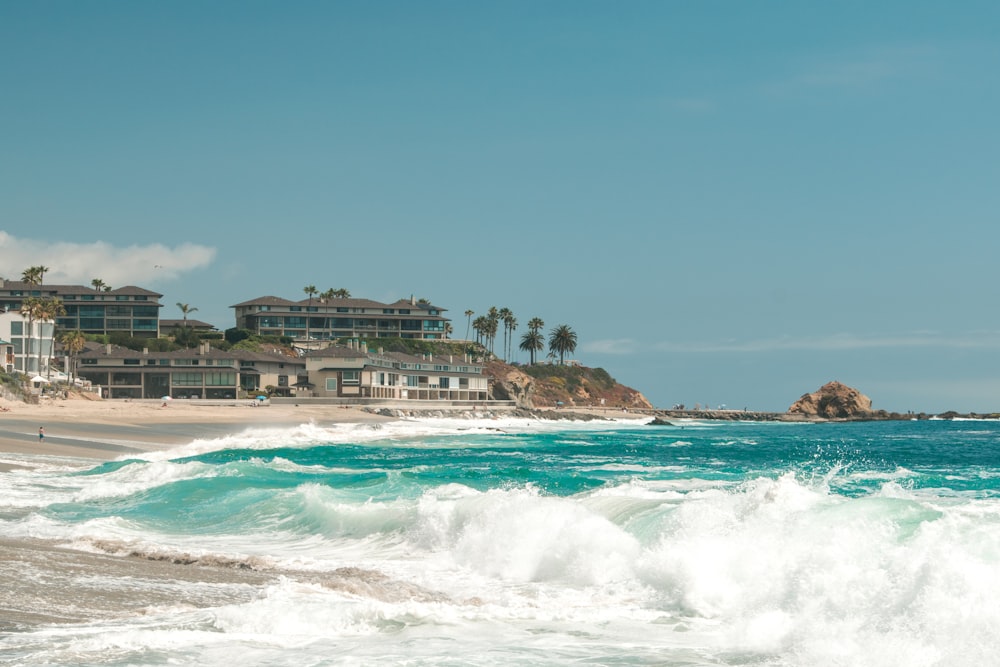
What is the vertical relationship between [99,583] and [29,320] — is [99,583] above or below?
below

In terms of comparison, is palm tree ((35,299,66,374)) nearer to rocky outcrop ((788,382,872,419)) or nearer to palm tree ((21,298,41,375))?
palm tree ((21,298,41,375))

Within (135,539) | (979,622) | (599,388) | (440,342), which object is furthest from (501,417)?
(979,622)

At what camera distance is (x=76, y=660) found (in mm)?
10703

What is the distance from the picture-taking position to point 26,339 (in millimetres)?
96750

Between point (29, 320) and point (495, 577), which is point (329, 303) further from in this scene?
point (495, 577)

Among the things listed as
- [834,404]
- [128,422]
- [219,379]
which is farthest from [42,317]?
[834,404]

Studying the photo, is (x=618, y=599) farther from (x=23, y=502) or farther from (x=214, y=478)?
(x=214, y=478)

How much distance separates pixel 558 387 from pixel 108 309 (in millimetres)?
63839

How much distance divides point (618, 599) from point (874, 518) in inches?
191

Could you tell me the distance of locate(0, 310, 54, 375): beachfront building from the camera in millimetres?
95688

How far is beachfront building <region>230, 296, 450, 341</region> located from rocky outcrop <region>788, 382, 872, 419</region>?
55328 millimetres

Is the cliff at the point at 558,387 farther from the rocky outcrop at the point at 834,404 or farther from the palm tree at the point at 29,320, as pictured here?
the palm tree at the point at 29,320

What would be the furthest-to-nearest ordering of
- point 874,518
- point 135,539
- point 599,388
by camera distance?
point 599,388, point 135,539, point 874,518

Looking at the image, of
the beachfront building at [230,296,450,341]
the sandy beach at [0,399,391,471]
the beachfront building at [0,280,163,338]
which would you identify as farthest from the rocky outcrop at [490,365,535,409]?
the beachfront building at [0,280,163,338]
